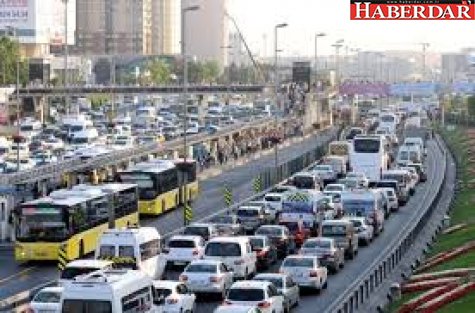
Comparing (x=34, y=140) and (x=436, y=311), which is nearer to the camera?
(x=436, y=311)

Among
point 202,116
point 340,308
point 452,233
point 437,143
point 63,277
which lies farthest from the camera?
point 202,116

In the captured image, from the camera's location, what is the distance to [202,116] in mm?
159500

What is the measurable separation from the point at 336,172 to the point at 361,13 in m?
34.0

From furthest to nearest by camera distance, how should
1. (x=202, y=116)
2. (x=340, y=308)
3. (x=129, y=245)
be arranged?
(x=202, y=116) < (x=129, y=245) < (x=340, y=308)

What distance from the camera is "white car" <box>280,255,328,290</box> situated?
3991 cm

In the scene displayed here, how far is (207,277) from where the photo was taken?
125 ft

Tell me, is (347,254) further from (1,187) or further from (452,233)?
(1,187)

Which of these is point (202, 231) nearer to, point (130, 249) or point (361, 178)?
point (130, 249)

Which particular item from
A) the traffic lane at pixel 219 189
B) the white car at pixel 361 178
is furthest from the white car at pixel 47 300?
the white car at pixel 361 178

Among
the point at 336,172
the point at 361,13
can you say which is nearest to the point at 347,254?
the point at 361,13

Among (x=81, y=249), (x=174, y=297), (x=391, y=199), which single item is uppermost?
(x=174, y=297)

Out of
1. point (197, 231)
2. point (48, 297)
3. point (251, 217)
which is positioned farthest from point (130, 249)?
point (251, 217)

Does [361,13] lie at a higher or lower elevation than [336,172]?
higher

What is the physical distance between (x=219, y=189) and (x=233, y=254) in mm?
37780
